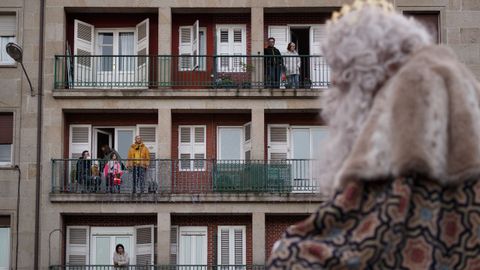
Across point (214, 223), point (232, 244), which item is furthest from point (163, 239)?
point (232, 244)

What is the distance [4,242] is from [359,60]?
96.4 feet

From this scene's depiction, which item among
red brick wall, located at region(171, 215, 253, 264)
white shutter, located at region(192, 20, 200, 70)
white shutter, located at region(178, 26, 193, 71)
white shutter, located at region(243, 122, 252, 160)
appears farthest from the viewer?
white shutter, located at region(178, 26, 193, 71)

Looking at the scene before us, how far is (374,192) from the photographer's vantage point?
298 cm

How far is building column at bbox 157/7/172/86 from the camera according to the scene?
32.3 m

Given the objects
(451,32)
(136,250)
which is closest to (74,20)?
(136,250)

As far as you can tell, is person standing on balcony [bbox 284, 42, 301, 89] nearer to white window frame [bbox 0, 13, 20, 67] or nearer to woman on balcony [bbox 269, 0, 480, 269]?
white window frame [bbox 0, 13, 20, 67]

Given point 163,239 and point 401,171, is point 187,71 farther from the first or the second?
point 401,171

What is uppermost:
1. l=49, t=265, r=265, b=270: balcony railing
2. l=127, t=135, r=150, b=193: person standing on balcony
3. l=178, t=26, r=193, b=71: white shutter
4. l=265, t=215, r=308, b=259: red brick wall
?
l=178, t=26, r=193, b=71: white shutter

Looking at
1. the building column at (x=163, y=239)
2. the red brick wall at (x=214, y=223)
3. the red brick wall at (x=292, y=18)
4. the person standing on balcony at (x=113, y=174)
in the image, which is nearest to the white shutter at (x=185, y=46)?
the red brick wall at (x=292, y=18)

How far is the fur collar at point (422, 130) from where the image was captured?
9.77ft

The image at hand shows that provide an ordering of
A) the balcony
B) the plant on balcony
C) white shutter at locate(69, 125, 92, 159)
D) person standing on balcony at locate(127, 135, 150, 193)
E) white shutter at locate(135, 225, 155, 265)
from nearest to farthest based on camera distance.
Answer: the balcony, person standing on balcony at locate(127, 135, 150, 193), the plant on balcony, white shutter at locate(135, 225, 155, 265), white shutter at locate(69, 125, 92, 159)

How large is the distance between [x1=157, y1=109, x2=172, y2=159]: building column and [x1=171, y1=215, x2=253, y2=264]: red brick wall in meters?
1.98

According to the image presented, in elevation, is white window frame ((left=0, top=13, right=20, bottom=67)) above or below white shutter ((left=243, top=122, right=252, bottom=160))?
above

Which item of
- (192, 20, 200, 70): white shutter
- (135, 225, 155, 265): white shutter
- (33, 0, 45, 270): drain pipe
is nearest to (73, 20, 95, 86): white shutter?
(33, 0, 45, 270): drain pipe
